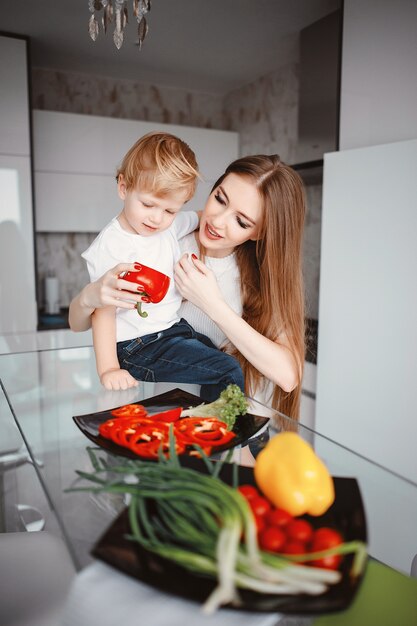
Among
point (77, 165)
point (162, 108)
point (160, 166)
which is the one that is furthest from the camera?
point (162, 108)

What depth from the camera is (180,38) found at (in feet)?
10.2

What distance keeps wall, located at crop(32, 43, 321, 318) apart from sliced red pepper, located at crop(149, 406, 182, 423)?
2.48 meters

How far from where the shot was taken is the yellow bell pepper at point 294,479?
2.32 feet

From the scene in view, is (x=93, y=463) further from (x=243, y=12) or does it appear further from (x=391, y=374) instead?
(x=243, y=12)

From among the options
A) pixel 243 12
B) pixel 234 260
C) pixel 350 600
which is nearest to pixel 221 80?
pixel 243 12

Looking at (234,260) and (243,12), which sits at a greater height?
(243,12)

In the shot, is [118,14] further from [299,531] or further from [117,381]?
[299,531]

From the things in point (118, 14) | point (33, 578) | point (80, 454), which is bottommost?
point (33, 578)

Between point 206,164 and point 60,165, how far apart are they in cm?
110

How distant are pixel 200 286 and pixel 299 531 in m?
0.84

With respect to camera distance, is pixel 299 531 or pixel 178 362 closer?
pixel 299 531

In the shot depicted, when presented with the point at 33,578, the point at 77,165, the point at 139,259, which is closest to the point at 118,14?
the point at 139,259

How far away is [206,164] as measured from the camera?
393cm

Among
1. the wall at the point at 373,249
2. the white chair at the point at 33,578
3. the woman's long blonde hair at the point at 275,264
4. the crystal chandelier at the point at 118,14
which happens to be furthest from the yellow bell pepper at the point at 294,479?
the wall at the point at 373,249
